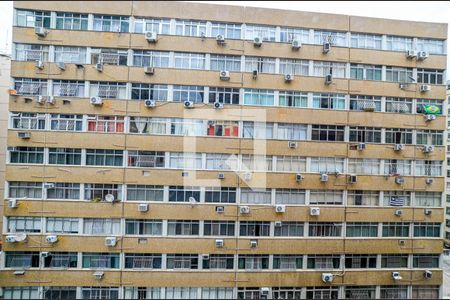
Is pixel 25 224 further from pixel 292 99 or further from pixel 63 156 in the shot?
pixel 292 99

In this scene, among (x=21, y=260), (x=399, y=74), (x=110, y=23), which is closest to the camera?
(x=21, y=260)

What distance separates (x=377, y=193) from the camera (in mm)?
6035

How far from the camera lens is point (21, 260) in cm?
550

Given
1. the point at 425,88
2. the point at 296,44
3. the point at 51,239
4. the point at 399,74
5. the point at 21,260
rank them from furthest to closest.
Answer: the point at 399,74
the point at 425,88
the point at 296,44
the point at 21,260
the point at 51,239

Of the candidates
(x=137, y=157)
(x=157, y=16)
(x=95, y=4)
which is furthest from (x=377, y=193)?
(x=95, y=4)

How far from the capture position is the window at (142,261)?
5.61 metres

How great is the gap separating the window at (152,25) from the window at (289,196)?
4.18 metres

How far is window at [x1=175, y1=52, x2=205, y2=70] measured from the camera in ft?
18.9

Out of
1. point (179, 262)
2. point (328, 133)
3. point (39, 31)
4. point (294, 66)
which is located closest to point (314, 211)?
point (328, 133)

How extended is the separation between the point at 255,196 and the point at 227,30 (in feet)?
11.8

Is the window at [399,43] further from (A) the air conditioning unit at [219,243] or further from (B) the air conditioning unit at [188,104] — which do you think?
(A) the air conditioning unit at [219,243]

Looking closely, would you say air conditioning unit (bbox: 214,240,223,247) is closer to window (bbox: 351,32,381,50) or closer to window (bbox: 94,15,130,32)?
window (bbox: 94,15,130,32)

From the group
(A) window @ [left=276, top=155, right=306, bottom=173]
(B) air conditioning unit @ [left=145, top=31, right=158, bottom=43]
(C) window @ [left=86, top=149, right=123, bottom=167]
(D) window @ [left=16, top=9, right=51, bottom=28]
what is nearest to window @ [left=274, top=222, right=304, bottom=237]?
(A) window @ [left=276, top=155, right=306, bottom=173]

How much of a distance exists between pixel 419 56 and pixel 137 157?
649cm
